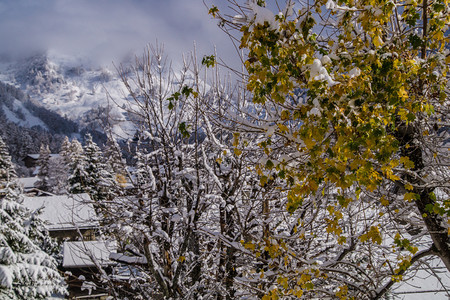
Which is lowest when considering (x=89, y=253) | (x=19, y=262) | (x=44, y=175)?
(x=19, y=262)

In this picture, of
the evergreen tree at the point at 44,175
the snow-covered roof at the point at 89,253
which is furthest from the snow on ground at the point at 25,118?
the snow-covered roof at the point at 89,253

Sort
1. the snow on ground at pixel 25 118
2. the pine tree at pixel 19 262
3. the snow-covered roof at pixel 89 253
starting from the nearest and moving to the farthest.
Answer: the snow-covered roof at pixel 89 253 → the pine tree at pixel 19 262 → the snow on ground at pixel 25 118

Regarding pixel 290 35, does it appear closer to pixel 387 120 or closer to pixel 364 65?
pixel 364 65

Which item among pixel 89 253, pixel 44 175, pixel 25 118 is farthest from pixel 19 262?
pixel 25 118

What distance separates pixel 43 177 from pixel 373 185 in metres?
68.0

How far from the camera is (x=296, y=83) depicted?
3.28 meters

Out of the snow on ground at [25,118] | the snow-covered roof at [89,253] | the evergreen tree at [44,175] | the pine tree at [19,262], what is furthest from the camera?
the snow on ground at [25,118]

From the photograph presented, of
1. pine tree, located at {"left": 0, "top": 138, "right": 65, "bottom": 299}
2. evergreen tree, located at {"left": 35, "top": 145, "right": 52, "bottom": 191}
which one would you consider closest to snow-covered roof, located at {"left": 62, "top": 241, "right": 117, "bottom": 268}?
pine tree, located at {"left": 0, "top": 138, "right": 65, "bottom": 299}

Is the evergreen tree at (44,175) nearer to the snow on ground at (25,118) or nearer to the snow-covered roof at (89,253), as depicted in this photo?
the snow-covered roof at (89,253)

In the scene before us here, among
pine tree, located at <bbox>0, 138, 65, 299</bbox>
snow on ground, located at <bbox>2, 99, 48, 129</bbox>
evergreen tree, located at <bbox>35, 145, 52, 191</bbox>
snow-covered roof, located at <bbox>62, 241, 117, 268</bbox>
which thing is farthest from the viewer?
snow on ground, located at <bbox>2, 99, 48, 129</bbox>

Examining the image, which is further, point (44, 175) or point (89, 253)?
point (44, 175)

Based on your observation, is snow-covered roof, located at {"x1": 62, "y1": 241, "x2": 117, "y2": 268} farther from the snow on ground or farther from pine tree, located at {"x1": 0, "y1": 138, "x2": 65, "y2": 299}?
the snow on ground

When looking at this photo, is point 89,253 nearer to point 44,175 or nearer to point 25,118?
point 44,175

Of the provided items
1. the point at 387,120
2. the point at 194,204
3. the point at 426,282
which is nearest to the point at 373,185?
the point at 387,120
